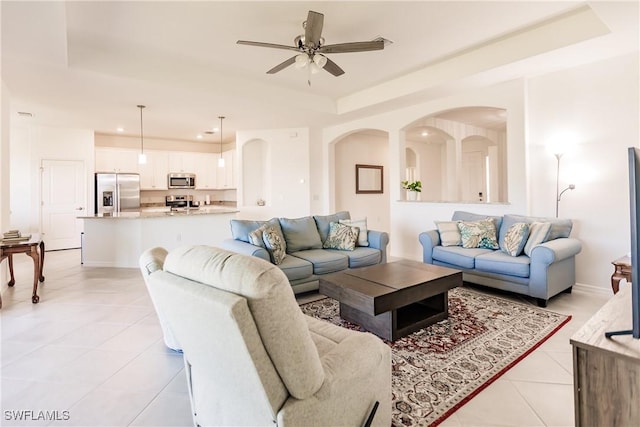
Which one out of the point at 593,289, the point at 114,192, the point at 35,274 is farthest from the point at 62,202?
the point at 593,289

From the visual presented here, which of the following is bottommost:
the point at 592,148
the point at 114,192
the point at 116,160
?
the point at 114,192

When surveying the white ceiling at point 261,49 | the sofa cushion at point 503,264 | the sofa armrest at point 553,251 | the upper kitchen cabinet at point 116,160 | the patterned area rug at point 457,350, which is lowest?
the patterned area rug at point 457,350

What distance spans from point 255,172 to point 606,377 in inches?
284

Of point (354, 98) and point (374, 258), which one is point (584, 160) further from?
point (354, 98)

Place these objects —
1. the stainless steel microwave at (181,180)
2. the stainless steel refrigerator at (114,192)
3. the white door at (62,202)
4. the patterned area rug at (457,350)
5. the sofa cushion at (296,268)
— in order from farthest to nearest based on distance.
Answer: the stainless steel microwave at (181,180), the stainless steel refrigerator at (114,192), the white door at (62,202), the sofa cushion at (296,268), the patterned area rug at (457,350)

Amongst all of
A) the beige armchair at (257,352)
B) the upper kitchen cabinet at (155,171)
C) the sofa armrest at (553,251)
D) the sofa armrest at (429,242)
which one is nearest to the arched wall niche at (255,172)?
the upper kitchen cabinet at (155,171)

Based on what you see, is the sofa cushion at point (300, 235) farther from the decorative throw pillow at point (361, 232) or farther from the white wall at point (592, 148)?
the white wall at point (592, 148)

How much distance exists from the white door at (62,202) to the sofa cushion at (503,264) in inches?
295

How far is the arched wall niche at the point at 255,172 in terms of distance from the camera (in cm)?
747

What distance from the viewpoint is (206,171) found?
8.66 meters

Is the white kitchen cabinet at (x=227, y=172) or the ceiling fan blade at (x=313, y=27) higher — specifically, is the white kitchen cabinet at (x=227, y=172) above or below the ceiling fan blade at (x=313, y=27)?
below

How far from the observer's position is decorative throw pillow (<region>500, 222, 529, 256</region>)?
364 centimetres

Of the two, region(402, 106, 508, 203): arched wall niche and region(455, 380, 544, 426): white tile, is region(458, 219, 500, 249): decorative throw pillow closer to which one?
region(455, 380, 544, 426): white tile

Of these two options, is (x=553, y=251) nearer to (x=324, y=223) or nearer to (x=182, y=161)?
(x=324, y=223)
